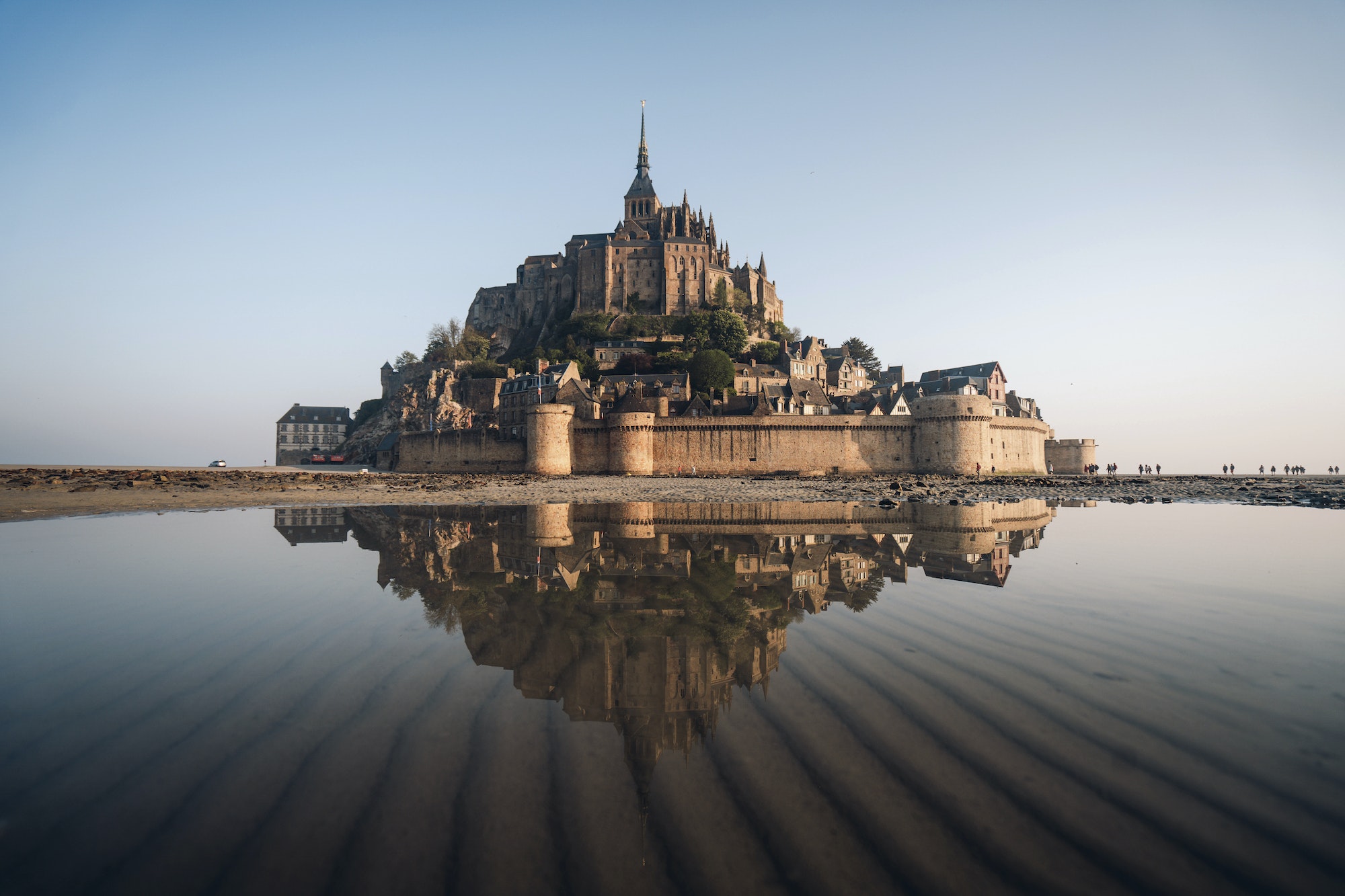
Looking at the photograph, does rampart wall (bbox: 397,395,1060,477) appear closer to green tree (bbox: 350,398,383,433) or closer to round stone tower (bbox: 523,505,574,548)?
round stone tower (bbox: 523,505,574,548)

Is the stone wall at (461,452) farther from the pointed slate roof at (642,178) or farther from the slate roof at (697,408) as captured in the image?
the pointed slate roof at (642,178)

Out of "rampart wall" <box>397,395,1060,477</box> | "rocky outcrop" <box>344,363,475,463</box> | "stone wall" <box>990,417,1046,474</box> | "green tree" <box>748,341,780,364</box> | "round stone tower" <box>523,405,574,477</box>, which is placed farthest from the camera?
"green tree" <box>748,341,780,364</box>

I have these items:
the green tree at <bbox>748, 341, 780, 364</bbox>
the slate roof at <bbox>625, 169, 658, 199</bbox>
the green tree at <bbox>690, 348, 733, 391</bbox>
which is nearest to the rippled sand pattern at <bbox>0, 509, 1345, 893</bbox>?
the green tree at <bbox>690, 348, 733, 391</bbox>

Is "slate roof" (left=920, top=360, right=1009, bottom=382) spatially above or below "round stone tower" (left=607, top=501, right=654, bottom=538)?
above

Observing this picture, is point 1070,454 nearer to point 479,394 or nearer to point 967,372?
point 967,372

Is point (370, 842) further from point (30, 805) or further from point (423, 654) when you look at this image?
point (423, 654)

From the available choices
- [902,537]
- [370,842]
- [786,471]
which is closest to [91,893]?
[370,842]
